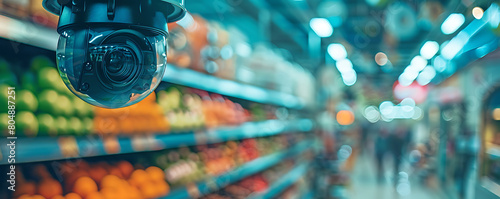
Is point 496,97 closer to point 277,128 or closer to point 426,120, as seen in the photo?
point 277,128

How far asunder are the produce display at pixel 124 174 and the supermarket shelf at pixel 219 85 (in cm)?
55

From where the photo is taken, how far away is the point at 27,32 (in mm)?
1420

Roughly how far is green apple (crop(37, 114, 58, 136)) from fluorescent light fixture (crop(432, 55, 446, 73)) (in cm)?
1006

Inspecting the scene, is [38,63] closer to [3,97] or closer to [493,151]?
[3,97]

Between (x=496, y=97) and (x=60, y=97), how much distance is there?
400 centimetres

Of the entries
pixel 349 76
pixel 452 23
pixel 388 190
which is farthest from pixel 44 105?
pixel 349 76

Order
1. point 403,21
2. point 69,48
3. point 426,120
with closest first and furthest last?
1. point 69,48
2. point 403,21
3. point 426,120

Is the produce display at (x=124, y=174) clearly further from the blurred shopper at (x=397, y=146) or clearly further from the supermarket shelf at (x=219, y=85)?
the blurred shopper at (x=397, y=146)

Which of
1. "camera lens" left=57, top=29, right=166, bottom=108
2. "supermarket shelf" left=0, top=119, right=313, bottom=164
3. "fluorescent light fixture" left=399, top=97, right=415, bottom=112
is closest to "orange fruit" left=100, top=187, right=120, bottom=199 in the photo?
"supermarket shelf" left=0, top=119, right=313, bottom=164

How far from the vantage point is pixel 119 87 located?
972 mm

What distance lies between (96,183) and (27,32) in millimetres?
950

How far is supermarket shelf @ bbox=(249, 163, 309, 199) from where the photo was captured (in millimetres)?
4379

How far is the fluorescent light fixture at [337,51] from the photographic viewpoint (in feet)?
29.7

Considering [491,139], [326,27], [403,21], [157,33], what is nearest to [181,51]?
[157,33]
